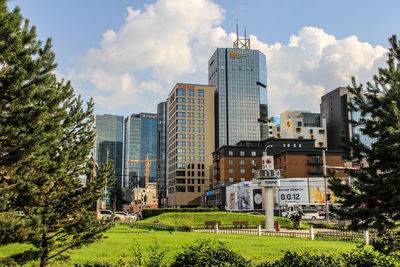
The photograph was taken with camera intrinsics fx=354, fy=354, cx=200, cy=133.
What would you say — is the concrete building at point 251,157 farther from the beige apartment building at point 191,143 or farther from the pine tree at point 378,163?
the pine tree at point 378,163

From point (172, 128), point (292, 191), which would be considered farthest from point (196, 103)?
point (292, 191)

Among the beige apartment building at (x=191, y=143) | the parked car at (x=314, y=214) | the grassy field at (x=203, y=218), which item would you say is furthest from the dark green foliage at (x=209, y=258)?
the beige apartment building at (x=191, y=143)

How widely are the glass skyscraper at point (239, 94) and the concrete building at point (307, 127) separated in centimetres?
1074

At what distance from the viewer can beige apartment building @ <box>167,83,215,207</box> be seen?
128375 millimetres

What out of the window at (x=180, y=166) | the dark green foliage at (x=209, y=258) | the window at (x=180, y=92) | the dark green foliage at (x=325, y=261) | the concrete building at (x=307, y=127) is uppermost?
the window at (x=180, y=92)

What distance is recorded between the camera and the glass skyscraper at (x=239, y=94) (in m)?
148

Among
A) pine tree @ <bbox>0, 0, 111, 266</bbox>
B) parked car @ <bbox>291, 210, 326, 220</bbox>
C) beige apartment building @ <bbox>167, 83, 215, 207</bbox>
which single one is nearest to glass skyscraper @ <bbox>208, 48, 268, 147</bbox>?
beige apartment building @ <bbox>167, 83, 215, 207</bbox>

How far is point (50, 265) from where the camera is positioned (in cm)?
1562

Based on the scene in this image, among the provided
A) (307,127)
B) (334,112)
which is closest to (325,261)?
(307,127)

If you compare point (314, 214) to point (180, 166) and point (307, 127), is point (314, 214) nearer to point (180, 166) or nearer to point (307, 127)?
point (180, 166)

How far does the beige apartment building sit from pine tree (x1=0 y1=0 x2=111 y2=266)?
112151mm

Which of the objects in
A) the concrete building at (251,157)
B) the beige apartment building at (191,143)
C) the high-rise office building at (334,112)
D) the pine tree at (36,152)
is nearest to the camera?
the pine tree at (36,152)

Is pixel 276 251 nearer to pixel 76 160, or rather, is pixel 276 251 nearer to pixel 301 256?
pixel 301 256

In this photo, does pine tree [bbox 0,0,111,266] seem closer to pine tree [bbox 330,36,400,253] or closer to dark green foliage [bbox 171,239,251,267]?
dark green foliage [bbox 171,239,251,267]
